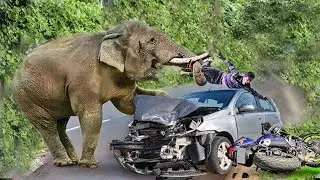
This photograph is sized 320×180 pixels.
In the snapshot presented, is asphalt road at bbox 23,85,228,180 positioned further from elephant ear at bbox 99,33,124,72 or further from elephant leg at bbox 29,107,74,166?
elephant ear at bbox 99,33,124,72

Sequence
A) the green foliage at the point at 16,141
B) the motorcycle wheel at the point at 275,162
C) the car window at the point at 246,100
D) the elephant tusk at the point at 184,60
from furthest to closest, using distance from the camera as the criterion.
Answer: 1. the green foliage at the point at 16,141
2. the car window at the point at 246,100
3. the motorcycle wheel at the point at 275,162
4. the elephant tusk at the point at 184,60

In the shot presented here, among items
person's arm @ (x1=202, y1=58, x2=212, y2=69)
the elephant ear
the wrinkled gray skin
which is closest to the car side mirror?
person's arm @ (x1=202, y1=58, x2=212, y2=69)

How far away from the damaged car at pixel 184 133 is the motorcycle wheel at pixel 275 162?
4.1 inches

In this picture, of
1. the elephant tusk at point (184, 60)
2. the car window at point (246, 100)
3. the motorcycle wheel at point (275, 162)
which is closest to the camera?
the elephant tusk at point (184, 60)

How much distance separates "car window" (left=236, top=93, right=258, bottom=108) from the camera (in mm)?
2445

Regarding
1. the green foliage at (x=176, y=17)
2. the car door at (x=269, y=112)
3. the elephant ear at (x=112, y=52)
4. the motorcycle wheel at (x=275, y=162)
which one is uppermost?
the green foliage at (x=176, y=17)

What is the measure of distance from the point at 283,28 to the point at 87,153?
93 centimetres

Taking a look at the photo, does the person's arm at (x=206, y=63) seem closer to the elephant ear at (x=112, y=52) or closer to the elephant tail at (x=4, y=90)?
the elephant ear at (x=112, y=52)

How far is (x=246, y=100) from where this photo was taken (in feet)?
8.06

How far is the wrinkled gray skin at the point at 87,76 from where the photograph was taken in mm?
2273

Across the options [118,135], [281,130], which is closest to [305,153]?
[281,130]

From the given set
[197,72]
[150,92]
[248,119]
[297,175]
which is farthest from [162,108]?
[297,175]

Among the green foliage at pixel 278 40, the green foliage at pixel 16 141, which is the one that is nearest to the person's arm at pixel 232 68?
the green foliage at pixel 278 40

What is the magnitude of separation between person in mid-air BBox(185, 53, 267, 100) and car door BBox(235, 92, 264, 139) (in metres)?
0.04
